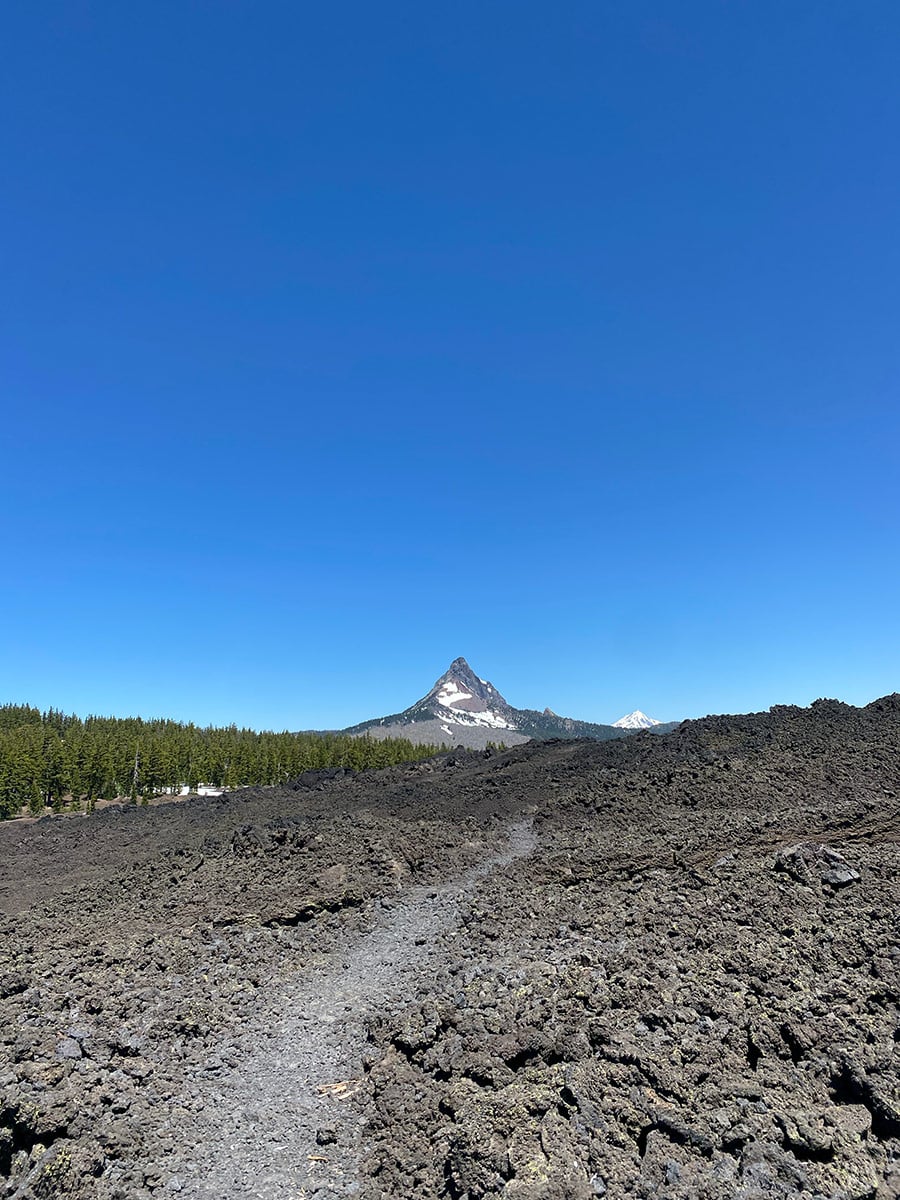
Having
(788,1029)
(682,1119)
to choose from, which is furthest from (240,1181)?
(788,1029)

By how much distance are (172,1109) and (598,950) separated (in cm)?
794

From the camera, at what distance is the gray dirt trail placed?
875 centimetres

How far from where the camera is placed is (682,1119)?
25.0ft

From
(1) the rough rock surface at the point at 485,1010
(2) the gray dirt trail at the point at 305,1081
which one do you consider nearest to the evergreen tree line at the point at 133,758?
(1) the rough rock surface at the point at 485,1010

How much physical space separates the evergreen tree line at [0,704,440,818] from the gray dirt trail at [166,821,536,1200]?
5364cm

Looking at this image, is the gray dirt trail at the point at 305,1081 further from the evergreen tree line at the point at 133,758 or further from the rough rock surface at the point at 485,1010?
the evergreen tree line at the point at 133,758

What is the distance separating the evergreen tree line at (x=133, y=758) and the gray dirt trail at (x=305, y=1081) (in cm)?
5364

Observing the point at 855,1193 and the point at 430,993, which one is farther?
the point at 430,993

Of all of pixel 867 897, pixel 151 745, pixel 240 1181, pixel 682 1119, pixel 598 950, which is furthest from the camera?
pixel 151 745

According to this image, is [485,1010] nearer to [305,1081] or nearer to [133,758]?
[305,1081]

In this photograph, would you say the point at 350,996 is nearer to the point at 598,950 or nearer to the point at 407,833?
the point at 598,950

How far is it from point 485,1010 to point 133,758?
81541 mm

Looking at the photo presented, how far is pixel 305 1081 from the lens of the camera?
1077 cm

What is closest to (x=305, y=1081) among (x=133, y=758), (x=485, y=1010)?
(x=485, y=1010)
